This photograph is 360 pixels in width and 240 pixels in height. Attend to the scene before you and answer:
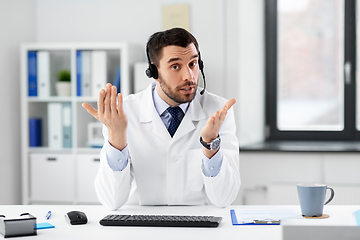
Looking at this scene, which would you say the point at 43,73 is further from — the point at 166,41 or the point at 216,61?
the point at 166,41

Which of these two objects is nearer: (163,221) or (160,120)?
(163,221)

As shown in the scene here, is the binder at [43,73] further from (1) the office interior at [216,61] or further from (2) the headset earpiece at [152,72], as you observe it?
(2) the headset earpiece at [152,72]

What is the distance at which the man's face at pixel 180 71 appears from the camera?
5.49 feet

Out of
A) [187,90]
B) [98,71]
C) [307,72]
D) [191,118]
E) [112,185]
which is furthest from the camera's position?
[307,72]

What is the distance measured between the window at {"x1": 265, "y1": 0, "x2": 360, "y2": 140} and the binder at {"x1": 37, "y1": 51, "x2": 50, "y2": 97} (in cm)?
164

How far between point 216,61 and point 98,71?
32.1 inches

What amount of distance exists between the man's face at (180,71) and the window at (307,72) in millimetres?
1813

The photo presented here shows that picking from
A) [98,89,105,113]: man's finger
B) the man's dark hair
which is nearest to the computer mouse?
[98,89,105,113]: man's finger

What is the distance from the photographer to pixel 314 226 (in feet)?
3.20

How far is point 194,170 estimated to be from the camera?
1.72 meters

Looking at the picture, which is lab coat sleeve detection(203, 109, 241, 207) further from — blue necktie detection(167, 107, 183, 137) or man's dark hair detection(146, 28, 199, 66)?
man's dark hair detection(146, 28, 199, 66)

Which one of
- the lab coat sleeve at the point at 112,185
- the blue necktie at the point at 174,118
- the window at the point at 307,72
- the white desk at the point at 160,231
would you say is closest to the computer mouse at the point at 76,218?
the white desk at the point at 160,231

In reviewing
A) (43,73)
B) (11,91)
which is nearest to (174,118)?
(43,73)

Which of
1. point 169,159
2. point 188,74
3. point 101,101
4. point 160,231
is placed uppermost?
Result: point 188,74
